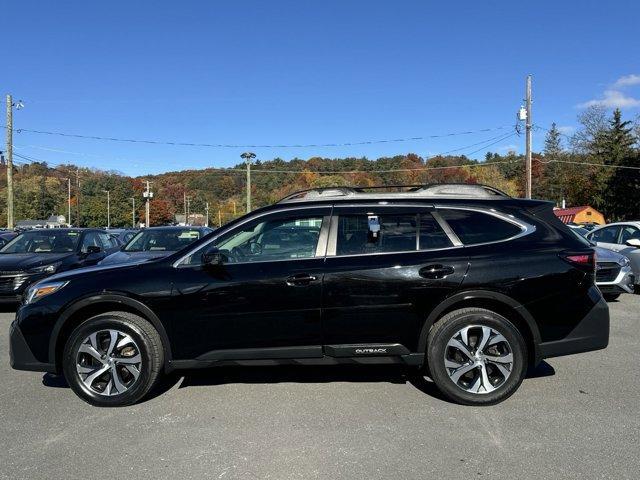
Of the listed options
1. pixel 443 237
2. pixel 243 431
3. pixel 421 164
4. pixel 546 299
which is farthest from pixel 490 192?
pixel 421 164

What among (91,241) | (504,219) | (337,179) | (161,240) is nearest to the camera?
(504,219)

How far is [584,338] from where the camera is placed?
4387 millimetres

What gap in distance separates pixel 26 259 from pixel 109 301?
6192mm

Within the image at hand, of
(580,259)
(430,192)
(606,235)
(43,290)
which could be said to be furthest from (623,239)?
(43,290)

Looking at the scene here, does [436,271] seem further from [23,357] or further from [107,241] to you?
[107,241]

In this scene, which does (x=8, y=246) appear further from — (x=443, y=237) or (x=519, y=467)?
(x=519, y=467)

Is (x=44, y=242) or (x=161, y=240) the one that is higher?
(x=161, y=240)

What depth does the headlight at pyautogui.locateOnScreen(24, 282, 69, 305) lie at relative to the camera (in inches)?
178

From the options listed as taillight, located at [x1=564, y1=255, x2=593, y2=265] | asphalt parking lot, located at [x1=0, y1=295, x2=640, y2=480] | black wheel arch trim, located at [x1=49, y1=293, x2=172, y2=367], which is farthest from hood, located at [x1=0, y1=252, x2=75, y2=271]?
taillight, located at [x1=564, y1=255, x2=593, y2=265]

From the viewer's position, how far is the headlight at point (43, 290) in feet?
14.8

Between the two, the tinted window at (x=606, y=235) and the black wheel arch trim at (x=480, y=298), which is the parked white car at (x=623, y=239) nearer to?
the tinted window at (x=606, y=235)

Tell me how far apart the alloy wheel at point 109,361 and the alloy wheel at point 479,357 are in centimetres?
268

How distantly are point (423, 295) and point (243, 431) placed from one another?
1.80 metres

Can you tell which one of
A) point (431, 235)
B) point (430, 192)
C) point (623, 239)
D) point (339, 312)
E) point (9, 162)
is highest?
point (9, 162)
